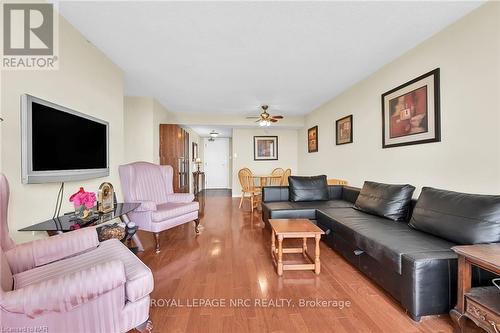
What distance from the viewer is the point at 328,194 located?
360 centimetres

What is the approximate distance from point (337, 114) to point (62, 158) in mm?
4170

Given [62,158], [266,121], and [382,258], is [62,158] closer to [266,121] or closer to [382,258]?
[382,258]

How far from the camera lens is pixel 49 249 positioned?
1333mm

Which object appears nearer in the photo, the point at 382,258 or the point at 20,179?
the point at 20,179

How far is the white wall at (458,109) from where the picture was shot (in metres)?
1.71

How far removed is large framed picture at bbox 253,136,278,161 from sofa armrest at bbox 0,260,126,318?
5.63m

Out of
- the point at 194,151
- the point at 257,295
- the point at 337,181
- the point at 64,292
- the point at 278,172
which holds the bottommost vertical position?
the point at 257,295

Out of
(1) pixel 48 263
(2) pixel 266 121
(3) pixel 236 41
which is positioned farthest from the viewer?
(2) pixel 266 121

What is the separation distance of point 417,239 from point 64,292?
225cm

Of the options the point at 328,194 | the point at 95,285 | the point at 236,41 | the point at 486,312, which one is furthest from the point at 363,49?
the point at 95,285

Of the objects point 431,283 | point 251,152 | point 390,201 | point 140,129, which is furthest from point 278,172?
point 431,283

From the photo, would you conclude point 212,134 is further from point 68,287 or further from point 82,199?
point 68,287

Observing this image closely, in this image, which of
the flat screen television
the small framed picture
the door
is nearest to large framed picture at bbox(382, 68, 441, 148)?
the small framed picture

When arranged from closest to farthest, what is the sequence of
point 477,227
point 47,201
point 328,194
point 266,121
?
1. point 477,227
2. point 47,201
3. point 328,194
4. point 266,121
